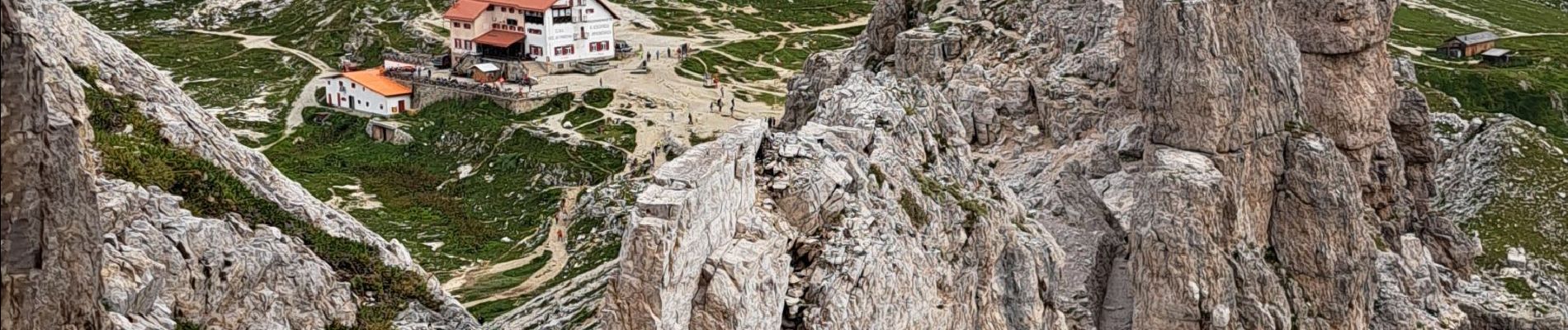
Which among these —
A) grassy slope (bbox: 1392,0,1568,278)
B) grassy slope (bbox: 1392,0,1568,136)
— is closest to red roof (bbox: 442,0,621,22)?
grassy slope (bbox: 1392,0,1568,278)

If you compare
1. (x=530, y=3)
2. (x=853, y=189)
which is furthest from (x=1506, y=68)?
(x=853, y=189)

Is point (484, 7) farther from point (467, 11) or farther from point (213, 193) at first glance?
point (213, 193)

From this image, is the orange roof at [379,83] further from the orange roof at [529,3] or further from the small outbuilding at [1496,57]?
the small outbuilding at [1496,57]

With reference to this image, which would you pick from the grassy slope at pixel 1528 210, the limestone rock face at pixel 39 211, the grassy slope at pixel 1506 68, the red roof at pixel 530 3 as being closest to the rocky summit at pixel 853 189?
the limestone rock face at pixel 39 211

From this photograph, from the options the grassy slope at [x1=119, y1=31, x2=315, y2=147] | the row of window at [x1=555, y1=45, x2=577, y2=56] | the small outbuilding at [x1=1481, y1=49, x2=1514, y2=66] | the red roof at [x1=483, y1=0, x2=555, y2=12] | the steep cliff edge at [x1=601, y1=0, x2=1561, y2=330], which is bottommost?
the grassy slope at [x1=119, y1=31, x2=315, y2=147]

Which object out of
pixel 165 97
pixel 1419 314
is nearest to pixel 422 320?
pixel 165 97

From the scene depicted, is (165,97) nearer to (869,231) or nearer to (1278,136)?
(869,231)

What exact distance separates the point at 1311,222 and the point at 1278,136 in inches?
126

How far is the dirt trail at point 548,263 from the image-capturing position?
6838 cm

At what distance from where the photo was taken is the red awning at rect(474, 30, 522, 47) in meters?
126

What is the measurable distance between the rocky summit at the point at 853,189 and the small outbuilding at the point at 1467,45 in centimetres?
1909

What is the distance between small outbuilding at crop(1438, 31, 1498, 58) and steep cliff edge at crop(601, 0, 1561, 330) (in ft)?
229

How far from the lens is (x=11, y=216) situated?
1712 centimetres

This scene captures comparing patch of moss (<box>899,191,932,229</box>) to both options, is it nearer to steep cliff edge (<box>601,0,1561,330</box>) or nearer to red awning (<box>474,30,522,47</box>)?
steep cliff edge (<box>601,0,1561,330</box>)
